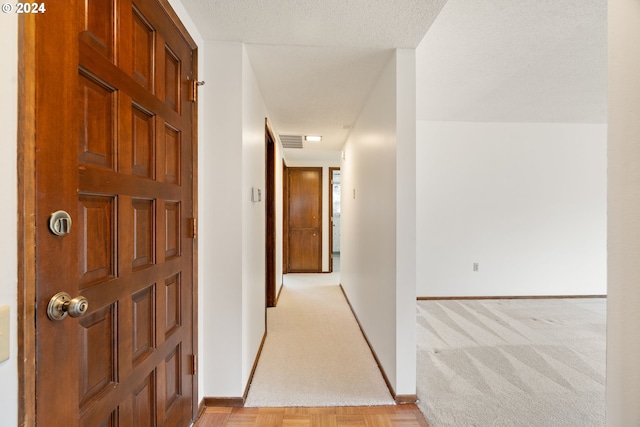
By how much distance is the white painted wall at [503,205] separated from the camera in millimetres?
3812

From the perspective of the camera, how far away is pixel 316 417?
1.63 m

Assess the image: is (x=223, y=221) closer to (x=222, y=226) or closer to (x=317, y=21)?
(x=222, y=226)

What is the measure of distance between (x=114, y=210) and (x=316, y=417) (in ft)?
5.17

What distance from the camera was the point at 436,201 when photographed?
3809mm

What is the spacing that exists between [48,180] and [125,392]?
789 millimetres

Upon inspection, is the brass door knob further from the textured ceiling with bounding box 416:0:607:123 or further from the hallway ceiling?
the textured ceiling with bounding box 416:0:607:123

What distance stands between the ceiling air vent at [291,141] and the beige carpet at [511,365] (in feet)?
9.51

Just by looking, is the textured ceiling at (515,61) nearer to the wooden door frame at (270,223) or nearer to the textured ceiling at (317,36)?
the textured ceiling at (317,36)

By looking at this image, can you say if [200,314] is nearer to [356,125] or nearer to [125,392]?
[125,392]

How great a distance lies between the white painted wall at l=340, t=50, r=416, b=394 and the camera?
177 cm

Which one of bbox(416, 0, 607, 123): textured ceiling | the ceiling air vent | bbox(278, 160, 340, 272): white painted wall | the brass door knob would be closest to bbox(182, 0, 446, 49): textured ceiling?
bbox(416, 0, 607, 123): textured ceiling

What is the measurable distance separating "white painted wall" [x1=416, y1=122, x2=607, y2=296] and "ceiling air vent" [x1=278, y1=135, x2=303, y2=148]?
5.69ft

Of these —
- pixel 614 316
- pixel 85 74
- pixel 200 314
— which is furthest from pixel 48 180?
pixel 614 316

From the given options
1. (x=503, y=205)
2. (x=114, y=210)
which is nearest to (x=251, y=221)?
(x=114, y=210)
